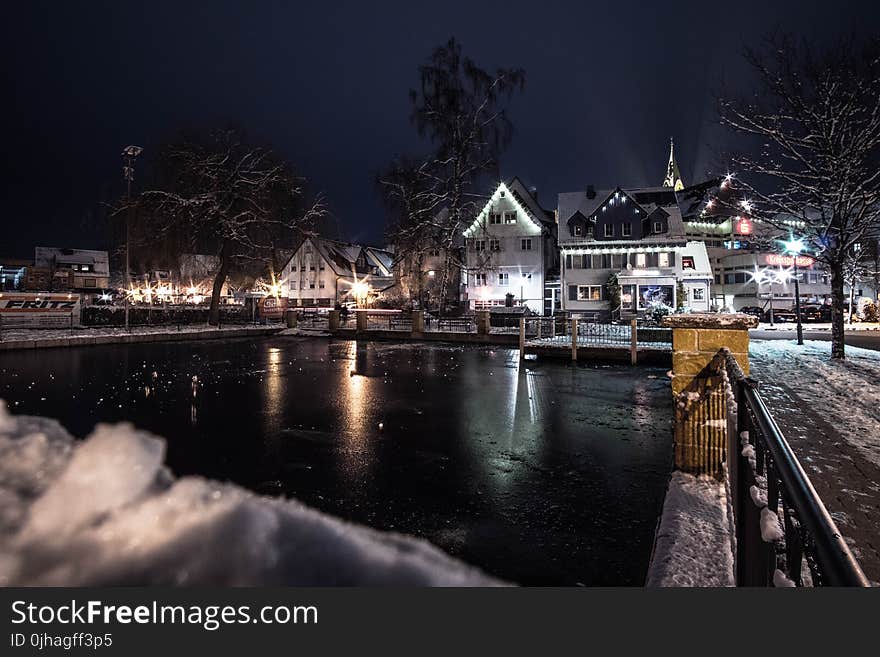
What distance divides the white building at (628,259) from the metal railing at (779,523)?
4002 cm

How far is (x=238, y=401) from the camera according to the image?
409 inches

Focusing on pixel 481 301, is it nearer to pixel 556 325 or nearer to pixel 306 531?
pixel 556 325

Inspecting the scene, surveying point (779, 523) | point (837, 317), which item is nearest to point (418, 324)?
point (837, 317)

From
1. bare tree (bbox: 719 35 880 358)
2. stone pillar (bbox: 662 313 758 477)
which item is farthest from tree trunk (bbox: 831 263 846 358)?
stone pillar (bbox: 662 313 758 477)

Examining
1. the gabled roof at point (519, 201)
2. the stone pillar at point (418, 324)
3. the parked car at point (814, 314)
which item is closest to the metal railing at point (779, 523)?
the stone pillar at point (418, 324)

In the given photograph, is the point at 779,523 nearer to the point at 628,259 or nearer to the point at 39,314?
the point at 39,314

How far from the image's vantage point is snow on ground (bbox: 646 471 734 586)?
3174 millimetres

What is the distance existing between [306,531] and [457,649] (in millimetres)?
2441

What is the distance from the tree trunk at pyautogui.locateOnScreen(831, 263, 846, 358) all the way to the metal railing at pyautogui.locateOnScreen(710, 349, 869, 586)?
587 inches

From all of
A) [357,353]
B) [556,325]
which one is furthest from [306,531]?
[556,325]

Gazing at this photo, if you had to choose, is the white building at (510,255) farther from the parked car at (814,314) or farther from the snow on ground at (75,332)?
the snow on ground at (75,332)

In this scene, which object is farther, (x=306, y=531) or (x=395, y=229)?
(x=395, y=229)

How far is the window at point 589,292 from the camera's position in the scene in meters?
43.6

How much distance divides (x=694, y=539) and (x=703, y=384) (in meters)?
1.97
